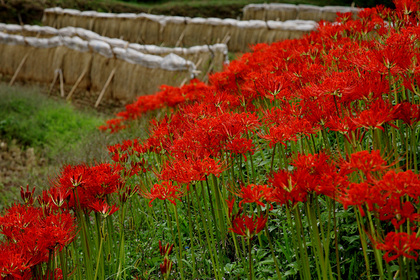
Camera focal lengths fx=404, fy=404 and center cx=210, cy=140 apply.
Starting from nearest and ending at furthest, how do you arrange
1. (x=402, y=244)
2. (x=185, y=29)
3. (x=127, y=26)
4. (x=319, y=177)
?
(x=402, y=244) → (x=319, y=177) → (x=185, y=29) → (x=127, y=26)

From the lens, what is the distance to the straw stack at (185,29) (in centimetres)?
1444

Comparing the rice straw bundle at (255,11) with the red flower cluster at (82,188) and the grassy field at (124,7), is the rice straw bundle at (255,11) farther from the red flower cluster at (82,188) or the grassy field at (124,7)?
the red flower cluster at (82,188)

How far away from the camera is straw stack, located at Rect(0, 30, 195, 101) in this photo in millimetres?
10172

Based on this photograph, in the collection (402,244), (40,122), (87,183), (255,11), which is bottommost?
(40,122)

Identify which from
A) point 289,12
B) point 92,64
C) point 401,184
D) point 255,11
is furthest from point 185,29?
point 401,184

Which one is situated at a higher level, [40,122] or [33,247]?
[33,247]

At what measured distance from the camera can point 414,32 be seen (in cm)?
226

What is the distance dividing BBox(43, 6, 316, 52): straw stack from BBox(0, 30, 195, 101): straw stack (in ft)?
8.97

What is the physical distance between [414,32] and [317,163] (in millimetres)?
1277

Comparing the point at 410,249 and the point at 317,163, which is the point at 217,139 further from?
the point at 410,249

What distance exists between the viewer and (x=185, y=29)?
55.4 ft

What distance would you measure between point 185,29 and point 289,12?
5.46m

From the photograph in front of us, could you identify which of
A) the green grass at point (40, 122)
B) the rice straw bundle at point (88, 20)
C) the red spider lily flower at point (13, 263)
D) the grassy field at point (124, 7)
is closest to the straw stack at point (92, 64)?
the green grass at point (40, 122)

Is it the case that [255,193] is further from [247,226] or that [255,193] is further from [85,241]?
[85,241]
